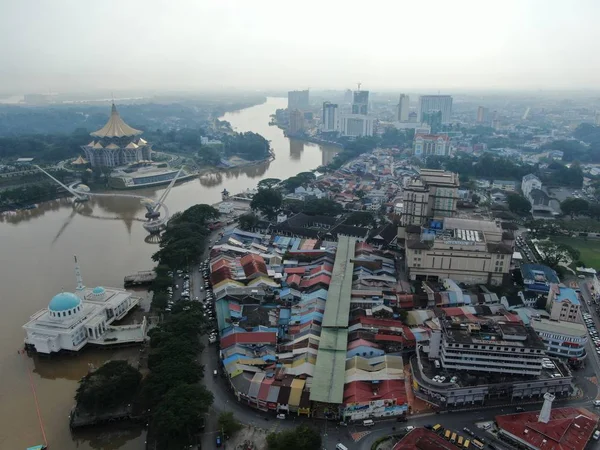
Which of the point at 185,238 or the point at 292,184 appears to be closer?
the point at 185,238

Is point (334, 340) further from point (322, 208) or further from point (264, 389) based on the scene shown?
point (322, 208)

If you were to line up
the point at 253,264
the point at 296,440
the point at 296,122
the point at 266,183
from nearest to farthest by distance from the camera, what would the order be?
the point at 296,440, the point at 253,264, the point at 266,183, the point at 296,122

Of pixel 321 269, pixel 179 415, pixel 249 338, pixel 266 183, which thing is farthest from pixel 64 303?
pixel 266 183

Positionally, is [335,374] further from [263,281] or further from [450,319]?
[263,281]

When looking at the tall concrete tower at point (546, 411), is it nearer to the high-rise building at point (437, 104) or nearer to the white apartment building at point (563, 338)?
the white apartment building at point (563, 338)

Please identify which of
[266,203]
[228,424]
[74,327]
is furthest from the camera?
[266,203]

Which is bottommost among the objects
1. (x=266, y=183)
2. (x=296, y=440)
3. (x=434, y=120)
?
(x=266, y=183)

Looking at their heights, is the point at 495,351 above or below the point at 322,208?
above
